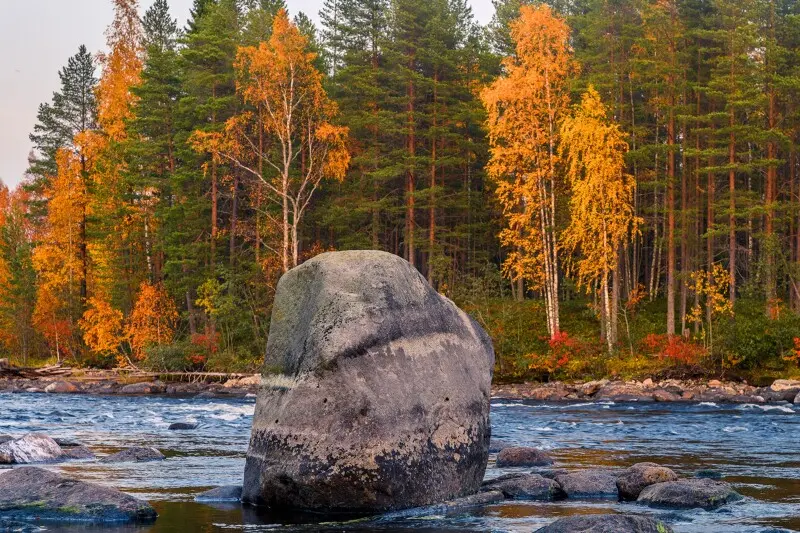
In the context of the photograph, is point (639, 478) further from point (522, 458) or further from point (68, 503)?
point (68, 503)

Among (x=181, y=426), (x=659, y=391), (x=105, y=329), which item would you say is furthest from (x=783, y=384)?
(x=105, y=329)

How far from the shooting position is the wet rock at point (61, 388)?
33906 mm

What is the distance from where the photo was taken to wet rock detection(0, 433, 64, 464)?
12656 mm

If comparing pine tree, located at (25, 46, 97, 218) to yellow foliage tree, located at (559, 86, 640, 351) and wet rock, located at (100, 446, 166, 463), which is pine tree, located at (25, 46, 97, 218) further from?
wet rock, located at (100, 446, 166, 463)

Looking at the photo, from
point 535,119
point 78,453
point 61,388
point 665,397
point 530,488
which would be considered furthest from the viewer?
point 535,119

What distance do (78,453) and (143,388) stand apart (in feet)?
67.7

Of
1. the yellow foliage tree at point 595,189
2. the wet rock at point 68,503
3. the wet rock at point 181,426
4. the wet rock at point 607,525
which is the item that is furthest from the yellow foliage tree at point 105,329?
the wet rock at point 607,525

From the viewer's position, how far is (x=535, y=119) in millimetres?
35781

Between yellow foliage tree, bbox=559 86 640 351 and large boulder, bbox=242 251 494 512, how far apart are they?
24.7 metres

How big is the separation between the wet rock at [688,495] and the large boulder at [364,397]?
5.92 ft

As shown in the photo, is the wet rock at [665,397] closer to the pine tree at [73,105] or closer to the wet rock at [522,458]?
the wet rock at [522,458]

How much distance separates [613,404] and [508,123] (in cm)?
1336

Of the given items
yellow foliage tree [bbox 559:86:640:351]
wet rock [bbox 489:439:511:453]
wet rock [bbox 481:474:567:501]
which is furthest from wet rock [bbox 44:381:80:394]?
wet rock [bbox 481:474:567:501]

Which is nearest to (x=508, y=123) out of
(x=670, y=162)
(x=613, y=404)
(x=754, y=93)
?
(x=670, y=162)
